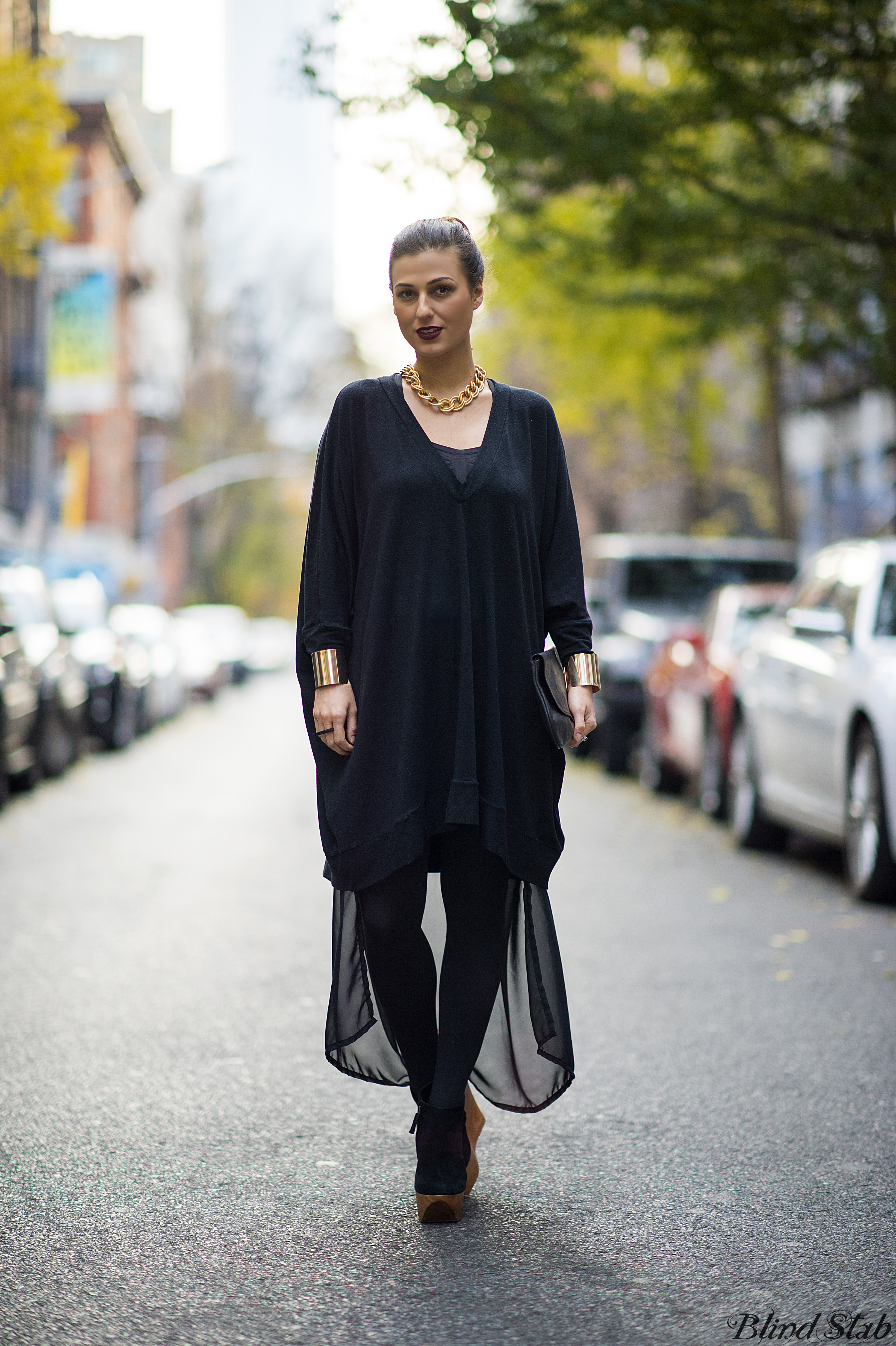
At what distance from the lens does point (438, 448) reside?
3766 mm

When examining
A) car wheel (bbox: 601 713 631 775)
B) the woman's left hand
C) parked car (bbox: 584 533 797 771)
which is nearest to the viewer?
the woman's left hand

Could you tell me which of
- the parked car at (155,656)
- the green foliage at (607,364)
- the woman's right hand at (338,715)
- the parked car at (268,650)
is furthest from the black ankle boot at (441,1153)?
the parked car at (268,650)

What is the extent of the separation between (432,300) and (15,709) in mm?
9711

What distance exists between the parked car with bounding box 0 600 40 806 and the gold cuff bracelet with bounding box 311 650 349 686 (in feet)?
28.0

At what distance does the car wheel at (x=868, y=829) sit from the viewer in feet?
26.6

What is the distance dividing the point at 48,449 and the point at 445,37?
16039mm

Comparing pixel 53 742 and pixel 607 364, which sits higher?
pixel 607 364

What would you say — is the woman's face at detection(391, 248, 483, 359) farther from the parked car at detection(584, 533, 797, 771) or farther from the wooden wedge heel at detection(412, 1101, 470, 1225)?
the parked car at detection(584, 533, 797, 771)

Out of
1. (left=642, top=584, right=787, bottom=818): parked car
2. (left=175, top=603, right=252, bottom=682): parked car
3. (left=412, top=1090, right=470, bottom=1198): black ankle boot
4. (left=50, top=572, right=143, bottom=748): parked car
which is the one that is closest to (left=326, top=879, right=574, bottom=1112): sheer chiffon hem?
(left=412, top=1090, right=470, bottom=1198): black ankle boot

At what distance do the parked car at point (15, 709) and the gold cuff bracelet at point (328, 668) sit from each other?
8.54 m

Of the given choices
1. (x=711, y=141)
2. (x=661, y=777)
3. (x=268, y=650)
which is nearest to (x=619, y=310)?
(x=711, y=141)

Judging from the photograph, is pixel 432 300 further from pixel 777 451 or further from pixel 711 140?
pixel 777 451

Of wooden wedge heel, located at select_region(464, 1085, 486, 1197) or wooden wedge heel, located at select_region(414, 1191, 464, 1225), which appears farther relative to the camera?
wooden wedge heel, located at select_region(464, 1085, 486, 1197)

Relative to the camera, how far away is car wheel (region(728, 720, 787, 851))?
34.2 feet
